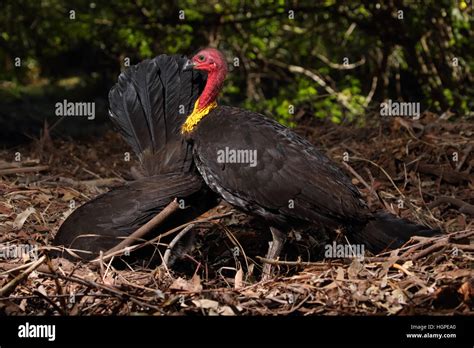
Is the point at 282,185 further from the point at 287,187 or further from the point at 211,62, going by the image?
the point at 211,62

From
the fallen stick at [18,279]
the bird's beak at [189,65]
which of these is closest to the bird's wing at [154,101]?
the bird's beak at [189,65]

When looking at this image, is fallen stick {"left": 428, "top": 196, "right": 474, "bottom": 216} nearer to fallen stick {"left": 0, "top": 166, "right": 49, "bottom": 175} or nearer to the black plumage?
the black plumage

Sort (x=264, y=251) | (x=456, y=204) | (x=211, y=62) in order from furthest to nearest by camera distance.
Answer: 1. (x=456, y=204)
2. (x=264, y=251)
3. (x=211, y=62)

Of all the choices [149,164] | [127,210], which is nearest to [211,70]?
[149,164]

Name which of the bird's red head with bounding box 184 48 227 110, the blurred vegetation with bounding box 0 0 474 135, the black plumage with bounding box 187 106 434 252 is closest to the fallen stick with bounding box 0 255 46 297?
the black plumage with bounding box 187 106 434 252

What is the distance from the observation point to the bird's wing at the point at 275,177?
4992mm

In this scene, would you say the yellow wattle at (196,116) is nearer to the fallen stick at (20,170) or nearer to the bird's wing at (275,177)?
the bird's wing at (275,177)

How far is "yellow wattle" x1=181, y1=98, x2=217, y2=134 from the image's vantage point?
555cm

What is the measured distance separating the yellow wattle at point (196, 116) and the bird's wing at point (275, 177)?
9.2 inches

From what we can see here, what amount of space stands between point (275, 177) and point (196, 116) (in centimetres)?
90

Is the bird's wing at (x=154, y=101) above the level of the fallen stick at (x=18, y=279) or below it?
above

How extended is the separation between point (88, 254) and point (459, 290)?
237 centimetres

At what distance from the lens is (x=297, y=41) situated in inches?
414

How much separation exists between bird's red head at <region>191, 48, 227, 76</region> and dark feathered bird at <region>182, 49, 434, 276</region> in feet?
1.80
